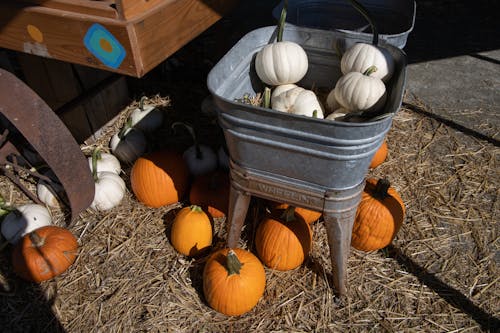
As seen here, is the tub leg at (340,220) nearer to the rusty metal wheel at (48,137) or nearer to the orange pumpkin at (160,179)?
the orange pumpkin at (160,179)

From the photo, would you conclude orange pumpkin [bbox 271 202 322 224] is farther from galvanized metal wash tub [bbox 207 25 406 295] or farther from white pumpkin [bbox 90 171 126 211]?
white pumpkin [bbox 90 171 126 211]

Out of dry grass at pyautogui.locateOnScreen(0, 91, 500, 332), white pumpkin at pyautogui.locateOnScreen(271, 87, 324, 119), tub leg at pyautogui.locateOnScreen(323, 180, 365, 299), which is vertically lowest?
dry grass at pyautogui.locateOnScreen(0, 91, 500, 332)

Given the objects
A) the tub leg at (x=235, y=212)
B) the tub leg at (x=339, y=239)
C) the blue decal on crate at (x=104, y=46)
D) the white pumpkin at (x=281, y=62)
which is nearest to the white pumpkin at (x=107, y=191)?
the tub leg at (x=235, y=212)

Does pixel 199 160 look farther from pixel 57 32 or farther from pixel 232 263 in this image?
pixel 57 32

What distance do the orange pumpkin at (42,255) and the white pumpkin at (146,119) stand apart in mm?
967

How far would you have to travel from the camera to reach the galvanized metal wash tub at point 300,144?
1.48 meters

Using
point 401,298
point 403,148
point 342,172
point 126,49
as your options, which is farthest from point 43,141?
point 403,148

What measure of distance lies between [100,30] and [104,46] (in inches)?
2.4

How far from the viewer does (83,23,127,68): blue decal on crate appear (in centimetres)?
169

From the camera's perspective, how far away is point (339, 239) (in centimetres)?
183

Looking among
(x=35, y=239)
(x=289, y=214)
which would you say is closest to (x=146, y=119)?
(x=35, y=239)

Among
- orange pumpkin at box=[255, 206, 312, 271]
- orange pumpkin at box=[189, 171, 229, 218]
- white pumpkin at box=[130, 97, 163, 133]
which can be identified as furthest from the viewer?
white pumpkin at box=[130, 97, 163, 133]

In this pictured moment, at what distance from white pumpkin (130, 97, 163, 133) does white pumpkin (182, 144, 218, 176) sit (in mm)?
443

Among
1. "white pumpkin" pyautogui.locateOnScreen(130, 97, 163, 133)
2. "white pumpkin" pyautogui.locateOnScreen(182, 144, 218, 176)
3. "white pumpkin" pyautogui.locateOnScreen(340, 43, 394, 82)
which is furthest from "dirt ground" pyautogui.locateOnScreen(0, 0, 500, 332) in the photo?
"white pumpkin" pyautogui.locateOnScreen(340, 43, 394, 82)
